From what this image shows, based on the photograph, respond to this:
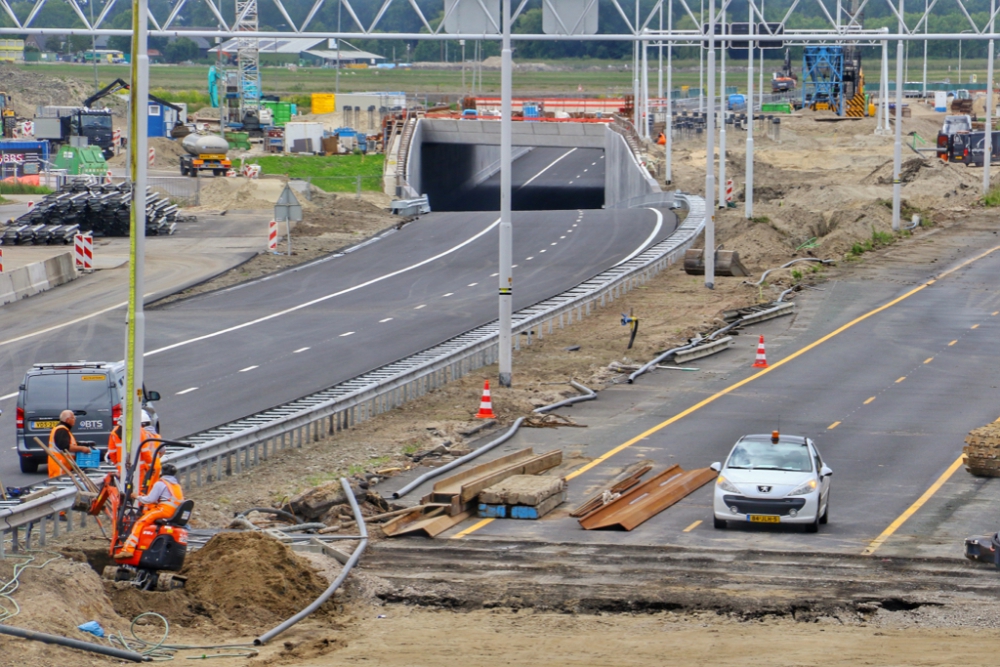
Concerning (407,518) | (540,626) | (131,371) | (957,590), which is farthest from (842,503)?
(131,371)

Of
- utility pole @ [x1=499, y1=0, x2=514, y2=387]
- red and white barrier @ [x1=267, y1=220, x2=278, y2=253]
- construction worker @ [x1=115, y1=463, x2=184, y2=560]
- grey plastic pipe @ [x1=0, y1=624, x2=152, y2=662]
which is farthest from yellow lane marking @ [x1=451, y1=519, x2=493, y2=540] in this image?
red and white barrier @ [x1=267, y1=220, x2=278, y2=253]

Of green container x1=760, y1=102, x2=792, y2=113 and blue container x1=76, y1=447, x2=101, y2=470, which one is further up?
green container x1=760, y1=102, x2=792, y2=113

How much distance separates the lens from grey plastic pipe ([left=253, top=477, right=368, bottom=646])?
14.8m

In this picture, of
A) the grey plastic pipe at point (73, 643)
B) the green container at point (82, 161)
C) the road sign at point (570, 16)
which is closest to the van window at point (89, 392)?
the grey plastic pipe at point (73, 643)

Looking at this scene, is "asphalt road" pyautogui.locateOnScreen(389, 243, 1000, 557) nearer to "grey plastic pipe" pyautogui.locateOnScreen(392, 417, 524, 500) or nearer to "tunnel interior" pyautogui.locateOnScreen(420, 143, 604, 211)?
"grey plastic pipe" pyautogui.locateOnScreen(392, 417, 524, 500)

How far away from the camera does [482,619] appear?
51.8ft

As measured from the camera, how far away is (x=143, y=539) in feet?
52.6

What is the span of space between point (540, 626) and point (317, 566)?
326 centimetres

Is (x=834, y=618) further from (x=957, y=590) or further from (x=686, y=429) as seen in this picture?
(x=686, y=429)

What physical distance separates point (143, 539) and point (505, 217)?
16349 mm

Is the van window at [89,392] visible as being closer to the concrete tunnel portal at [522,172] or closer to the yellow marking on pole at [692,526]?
the yellow marking on pole at [692,526]

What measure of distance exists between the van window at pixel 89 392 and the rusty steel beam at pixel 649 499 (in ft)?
28.6

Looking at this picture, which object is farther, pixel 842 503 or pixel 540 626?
pixel 842 503

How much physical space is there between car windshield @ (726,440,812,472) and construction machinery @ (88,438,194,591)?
8948 mm
